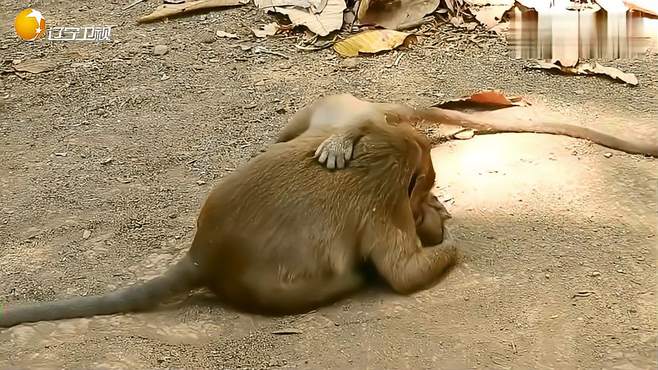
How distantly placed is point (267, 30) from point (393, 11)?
82cm

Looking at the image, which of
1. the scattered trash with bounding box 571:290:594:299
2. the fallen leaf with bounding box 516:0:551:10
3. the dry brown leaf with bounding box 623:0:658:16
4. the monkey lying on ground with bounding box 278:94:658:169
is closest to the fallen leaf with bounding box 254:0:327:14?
the fallen leaf with bounding box 516:0:551:10

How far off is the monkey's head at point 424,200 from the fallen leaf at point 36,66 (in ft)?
9.67

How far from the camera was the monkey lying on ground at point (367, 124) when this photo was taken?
3.28m

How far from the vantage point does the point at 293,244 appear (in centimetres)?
305

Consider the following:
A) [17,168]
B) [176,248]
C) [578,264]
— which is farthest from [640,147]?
[17,168]

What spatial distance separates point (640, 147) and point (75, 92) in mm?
3052

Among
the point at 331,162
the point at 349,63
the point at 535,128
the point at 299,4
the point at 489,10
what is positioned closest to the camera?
the point at 331,162

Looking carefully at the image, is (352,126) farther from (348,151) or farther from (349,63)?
(349,63)

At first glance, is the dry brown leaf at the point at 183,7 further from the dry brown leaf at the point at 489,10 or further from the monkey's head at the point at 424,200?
the monkey's head at the point at 424,200

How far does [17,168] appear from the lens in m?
4.36

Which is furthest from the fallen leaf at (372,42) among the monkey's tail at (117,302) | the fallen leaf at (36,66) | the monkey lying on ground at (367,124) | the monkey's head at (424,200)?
the monkey's tail at (117,302)

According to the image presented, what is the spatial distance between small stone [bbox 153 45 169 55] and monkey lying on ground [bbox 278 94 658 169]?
6.02 ft

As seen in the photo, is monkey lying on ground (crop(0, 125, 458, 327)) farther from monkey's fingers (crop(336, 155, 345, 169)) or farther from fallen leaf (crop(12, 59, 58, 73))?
fallen leaf (crop(12, 59, 58, 73))

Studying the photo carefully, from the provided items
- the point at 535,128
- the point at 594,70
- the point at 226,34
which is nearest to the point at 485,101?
the point at 535,128
